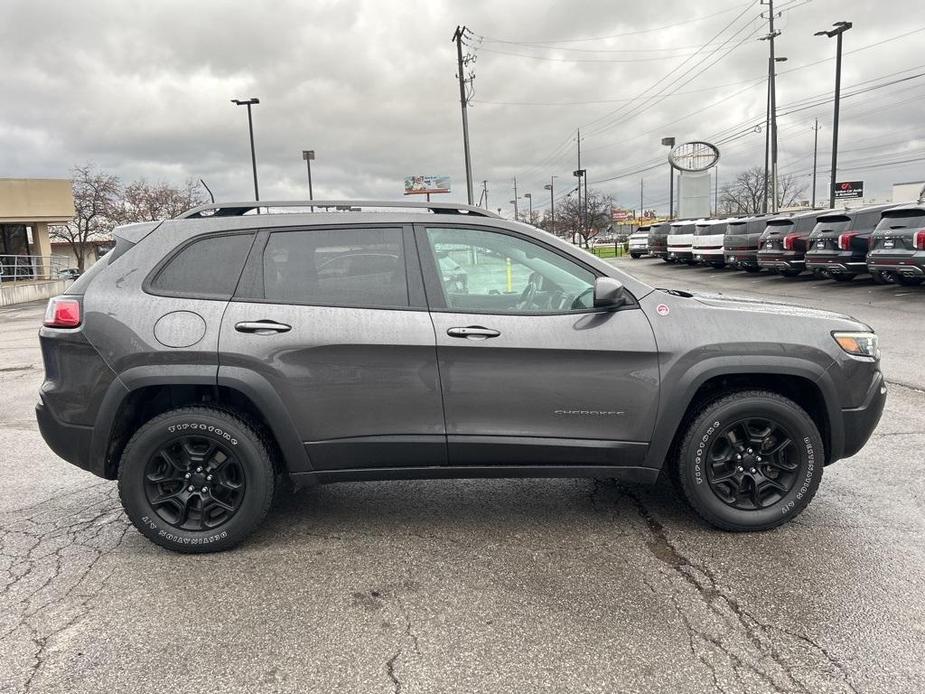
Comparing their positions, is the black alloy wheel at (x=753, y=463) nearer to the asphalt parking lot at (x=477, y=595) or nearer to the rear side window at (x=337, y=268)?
the asphalt parking lot at (x=477, y=595)

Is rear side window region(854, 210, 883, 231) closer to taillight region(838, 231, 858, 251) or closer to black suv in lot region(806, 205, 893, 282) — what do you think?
black suv in lot region(806, 205, 893, 282)

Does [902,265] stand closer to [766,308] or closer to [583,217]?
[766,308]

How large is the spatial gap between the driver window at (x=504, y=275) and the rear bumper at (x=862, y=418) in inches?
59.7

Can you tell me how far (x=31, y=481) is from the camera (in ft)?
15.6

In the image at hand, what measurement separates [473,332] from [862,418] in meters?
2.12

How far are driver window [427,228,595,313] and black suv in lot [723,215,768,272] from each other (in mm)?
20658

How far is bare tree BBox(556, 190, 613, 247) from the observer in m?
68.9

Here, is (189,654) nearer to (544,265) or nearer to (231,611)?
(231,611)

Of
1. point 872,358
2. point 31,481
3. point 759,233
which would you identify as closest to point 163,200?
point 759,233

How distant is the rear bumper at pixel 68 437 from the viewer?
11.4ft

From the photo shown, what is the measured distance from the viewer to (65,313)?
3.45 metres

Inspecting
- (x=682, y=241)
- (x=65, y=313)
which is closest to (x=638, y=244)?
(x=682, y=241)

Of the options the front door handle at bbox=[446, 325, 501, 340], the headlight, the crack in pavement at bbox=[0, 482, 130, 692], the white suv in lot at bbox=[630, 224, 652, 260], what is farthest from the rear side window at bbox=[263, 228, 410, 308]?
the white suv in lot at bbox=[630, 224, 652, 260]

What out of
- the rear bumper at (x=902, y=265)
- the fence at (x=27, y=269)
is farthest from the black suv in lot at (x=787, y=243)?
the fence at (x=27, y=269)
